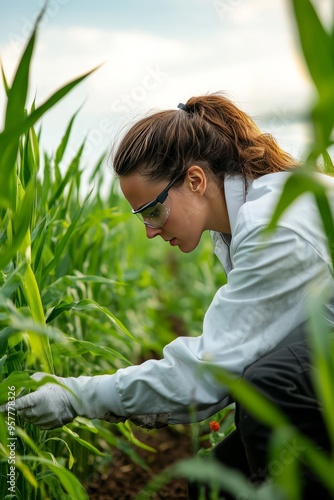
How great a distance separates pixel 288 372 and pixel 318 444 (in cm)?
14

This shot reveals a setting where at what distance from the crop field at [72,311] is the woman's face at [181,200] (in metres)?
0.18

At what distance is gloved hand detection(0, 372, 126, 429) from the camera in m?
1.44

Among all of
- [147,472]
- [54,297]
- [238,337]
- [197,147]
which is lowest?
[147,472]

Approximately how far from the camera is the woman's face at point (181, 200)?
1700 mm

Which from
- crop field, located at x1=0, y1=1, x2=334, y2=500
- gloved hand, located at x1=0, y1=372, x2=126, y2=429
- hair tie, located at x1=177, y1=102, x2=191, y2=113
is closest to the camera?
crop field, located at x1=0, y1=1, x2=334, y2=500

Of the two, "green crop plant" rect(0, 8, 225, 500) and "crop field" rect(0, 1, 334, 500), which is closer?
"crop field" rect(0, 1, 334, 500)

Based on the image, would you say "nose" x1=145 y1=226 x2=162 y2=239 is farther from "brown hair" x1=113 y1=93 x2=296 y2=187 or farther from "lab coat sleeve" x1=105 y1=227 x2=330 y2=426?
"lab coat sleeve" x1=105 y1=227 x2=330 y2=426

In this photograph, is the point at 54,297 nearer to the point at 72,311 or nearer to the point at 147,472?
the point at 72,311

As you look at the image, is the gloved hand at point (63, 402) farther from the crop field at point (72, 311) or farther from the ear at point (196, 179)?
the ear at point (196, 179)

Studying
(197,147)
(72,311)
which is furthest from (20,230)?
(72,311)

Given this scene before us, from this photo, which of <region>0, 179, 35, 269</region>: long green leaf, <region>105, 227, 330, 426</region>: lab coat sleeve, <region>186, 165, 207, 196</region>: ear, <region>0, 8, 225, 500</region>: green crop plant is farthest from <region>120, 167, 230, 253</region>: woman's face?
<region>0, 179, 35, 269</region>: long green leaf

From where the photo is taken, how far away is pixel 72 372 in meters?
2.28

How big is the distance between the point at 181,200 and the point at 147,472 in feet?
3.87

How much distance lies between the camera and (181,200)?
1.71 metres
